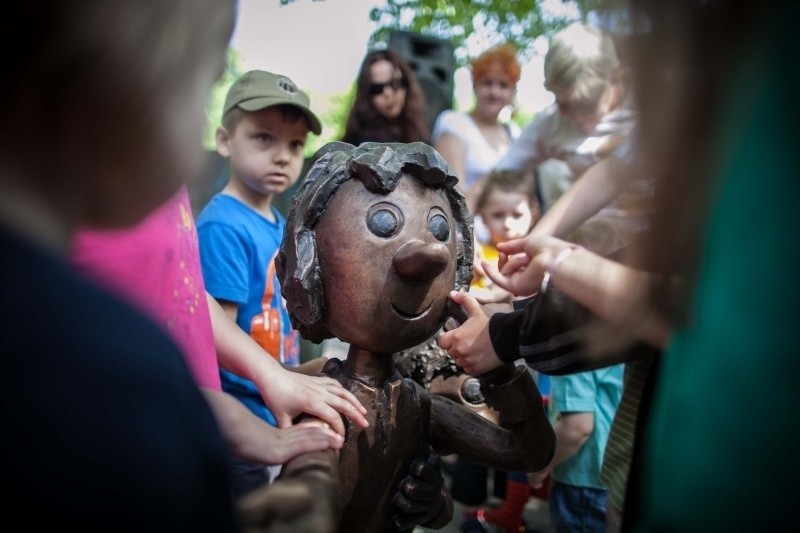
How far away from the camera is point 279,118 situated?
2.10 metres

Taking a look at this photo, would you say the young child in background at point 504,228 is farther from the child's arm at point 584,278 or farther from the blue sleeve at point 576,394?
the child's arm at point 584,278

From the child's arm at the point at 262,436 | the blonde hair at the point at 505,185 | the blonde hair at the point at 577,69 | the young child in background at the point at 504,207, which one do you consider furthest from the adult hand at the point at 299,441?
the blonde hair at the point at 505,185

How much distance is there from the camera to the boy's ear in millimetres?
2152

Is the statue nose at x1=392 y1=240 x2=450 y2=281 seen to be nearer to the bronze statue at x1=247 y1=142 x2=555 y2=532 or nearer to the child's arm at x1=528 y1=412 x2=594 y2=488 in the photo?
the bronze statue at x1=247 y1=142 x2=555 y2=532

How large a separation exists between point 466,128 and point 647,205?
215cm

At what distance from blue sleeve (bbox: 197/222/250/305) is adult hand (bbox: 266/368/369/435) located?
1.81 ft

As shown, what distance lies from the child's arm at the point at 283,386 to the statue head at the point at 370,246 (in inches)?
4.8

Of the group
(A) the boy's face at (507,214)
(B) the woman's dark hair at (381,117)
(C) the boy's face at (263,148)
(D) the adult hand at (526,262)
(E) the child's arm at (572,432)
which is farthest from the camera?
(B) the woman's dark hair at (381,117)

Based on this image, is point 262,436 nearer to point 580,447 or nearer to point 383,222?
point 383,222

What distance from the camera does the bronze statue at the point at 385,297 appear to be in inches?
55.7

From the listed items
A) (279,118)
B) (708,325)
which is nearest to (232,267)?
(279,118)

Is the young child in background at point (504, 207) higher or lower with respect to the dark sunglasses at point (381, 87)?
lower

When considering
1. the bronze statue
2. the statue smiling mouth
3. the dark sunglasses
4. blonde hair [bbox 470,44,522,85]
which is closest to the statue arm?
the bronze statue

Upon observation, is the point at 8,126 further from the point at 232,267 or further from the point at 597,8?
the point at 232,267
